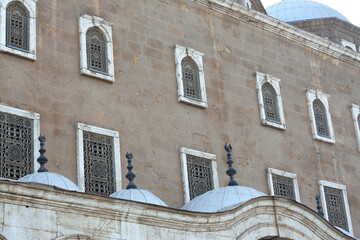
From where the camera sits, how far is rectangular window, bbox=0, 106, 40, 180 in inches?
656

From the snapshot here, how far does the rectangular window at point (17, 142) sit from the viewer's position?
16.7 m

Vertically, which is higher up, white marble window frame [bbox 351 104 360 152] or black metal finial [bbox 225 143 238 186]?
white marble window frame [bbox 351 104 360 152]

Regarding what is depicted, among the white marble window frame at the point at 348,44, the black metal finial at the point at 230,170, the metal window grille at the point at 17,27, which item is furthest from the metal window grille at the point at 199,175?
the white marble window frame at the point at 348,44

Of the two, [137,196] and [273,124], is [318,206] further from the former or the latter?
[137,196]

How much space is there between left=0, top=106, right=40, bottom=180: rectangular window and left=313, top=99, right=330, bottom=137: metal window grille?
889cm

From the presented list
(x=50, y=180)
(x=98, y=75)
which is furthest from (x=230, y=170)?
(x=50, y=180)

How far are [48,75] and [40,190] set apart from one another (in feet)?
15.2

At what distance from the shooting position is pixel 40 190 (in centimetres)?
1380

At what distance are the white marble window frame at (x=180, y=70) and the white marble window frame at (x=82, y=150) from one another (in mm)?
2320

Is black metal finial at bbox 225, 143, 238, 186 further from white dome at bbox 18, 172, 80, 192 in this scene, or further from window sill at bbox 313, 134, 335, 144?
white dome at bbox 18, 172, 80, 192

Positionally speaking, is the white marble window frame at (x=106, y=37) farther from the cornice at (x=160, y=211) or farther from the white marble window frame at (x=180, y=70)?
the cornice at (x=160, y=211)

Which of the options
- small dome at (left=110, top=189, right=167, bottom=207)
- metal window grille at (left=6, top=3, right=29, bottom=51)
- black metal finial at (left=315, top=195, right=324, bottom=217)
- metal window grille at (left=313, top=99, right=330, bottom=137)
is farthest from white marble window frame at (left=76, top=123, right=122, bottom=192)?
metal window grille at (left=313, top=99, right=330, bottom=137)

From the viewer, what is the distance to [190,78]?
67.3ft

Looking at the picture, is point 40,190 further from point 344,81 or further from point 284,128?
point 344,81
